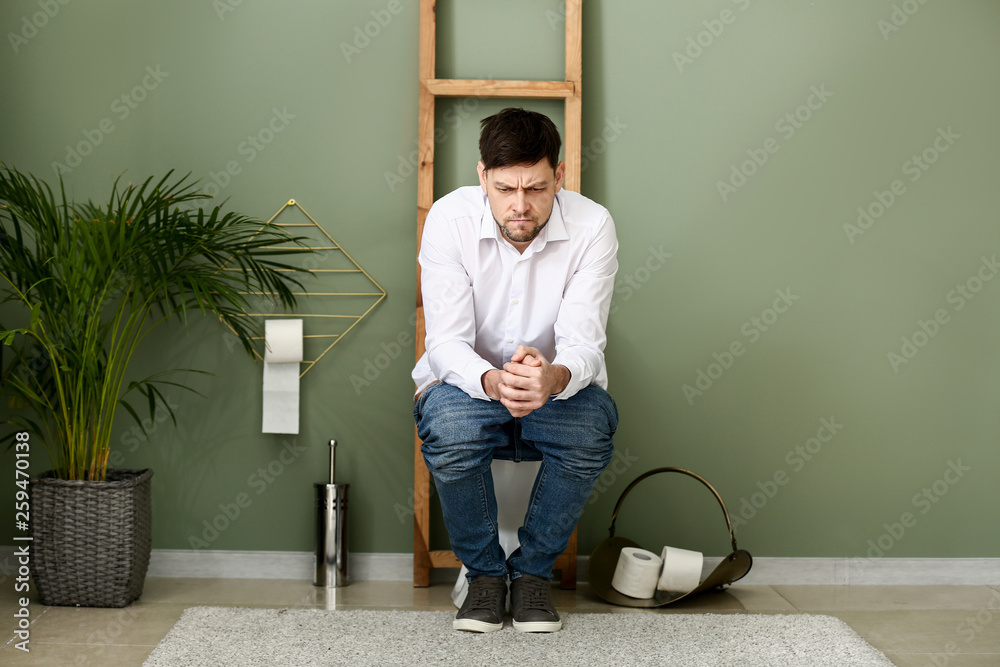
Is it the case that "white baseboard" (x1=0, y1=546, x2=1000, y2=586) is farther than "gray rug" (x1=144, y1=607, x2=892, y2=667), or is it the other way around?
"white baseboard" (x1=0, y1=546, x2=1000, y2=586)

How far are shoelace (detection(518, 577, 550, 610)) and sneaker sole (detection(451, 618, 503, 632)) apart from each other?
83 mm

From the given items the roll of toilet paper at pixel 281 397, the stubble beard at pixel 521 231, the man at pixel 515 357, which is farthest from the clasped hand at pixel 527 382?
the roll of toilet paper at pixel 281 397

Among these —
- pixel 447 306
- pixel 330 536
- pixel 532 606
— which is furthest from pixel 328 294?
pixel 532 606

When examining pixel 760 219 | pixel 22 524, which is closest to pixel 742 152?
pixel 760 219

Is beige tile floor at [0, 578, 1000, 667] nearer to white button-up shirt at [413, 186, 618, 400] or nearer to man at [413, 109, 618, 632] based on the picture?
man at [413, 109, 618, 632]

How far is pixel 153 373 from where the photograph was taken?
2.37m

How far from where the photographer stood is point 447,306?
198 centimetres

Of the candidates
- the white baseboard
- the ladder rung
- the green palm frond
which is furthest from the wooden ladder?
the green palm frond

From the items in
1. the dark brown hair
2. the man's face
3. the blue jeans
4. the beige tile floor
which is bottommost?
the beige tile floor

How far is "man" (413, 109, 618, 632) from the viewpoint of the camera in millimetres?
1851

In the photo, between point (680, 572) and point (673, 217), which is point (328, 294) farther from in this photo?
point (680, 572)

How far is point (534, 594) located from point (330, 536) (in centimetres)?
65

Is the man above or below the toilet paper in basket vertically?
above

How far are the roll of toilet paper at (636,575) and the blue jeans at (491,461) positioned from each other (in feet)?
0.90
